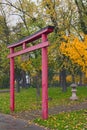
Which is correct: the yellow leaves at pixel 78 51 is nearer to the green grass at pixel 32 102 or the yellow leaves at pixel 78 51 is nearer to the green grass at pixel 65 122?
the green grass at pixel 32 102

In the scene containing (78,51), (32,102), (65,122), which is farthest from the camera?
(32,102)

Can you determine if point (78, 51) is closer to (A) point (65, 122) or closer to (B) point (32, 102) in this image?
(B) point (32, 102)

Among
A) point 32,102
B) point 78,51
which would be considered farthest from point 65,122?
point 32,102

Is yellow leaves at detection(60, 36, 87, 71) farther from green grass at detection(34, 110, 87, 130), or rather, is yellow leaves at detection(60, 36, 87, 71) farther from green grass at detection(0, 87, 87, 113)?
green grass at detection(34, 110, 87, 130)

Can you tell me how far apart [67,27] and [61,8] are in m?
1.69

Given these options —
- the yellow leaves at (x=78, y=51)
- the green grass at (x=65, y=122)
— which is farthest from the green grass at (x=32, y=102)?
the green grass at (x=65, y=122)

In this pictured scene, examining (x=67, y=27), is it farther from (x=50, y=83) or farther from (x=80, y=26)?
(x=50, y=83)

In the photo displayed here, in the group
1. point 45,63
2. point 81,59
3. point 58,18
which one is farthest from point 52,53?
point 45,63

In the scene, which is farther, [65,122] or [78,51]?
[78,51]

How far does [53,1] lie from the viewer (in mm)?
25500

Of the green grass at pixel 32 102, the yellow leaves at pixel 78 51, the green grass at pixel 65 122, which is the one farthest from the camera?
the green grass at pixel 32 102

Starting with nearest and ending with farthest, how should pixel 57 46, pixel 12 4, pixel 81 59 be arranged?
pixel 81 59 → pixel 57 46 → pixel 12 4

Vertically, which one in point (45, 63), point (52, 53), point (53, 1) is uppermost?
point (53, 1)

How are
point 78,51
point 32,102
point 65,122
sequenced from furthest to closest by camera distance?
point 32,102, point 78,51, point 65,122
